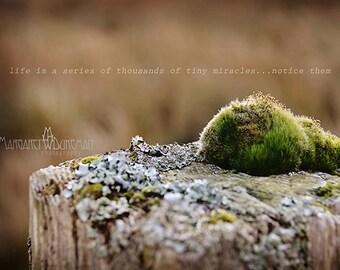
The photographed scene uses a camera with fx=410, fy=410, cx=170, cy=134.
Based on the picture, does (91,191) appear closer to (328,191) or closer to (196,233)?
(196,233)

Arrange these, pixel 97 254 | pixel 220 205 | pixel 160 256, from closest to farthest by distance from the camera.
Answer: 1. pixel 160 256
2. pixel 97 254
3. pixel 220 205

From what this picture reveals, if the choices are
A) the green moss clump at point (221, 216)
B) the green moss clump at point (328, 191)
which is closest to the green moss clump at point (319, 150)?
the green moss clump at point (328, 191)

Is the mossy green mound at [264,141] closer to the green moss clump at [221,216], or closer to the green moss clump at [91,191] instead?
the green moss clump at [221,216]

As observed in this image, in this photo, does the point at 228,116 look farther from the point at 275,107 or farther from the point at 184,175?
the point at 184,175

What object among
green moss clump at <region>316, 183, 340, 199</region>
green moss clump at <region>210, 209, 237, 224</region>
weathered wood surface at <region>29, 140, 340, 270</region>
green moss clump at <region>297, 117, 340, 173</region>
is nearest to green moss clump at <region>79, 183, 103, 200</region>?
weathered wood surface at <region>29, 140, 340, 270</region>

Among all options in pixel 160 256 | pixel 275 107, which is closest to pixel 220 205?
pixel 160 256

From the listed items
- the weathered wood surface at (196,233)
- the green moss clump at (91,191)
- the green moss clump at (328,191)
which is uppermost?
the green moss clump at (91,191)

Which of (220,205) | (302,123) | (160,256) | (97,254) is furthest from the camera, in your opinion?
(302,123)

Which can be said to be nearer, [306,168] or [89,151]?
[306,168]
